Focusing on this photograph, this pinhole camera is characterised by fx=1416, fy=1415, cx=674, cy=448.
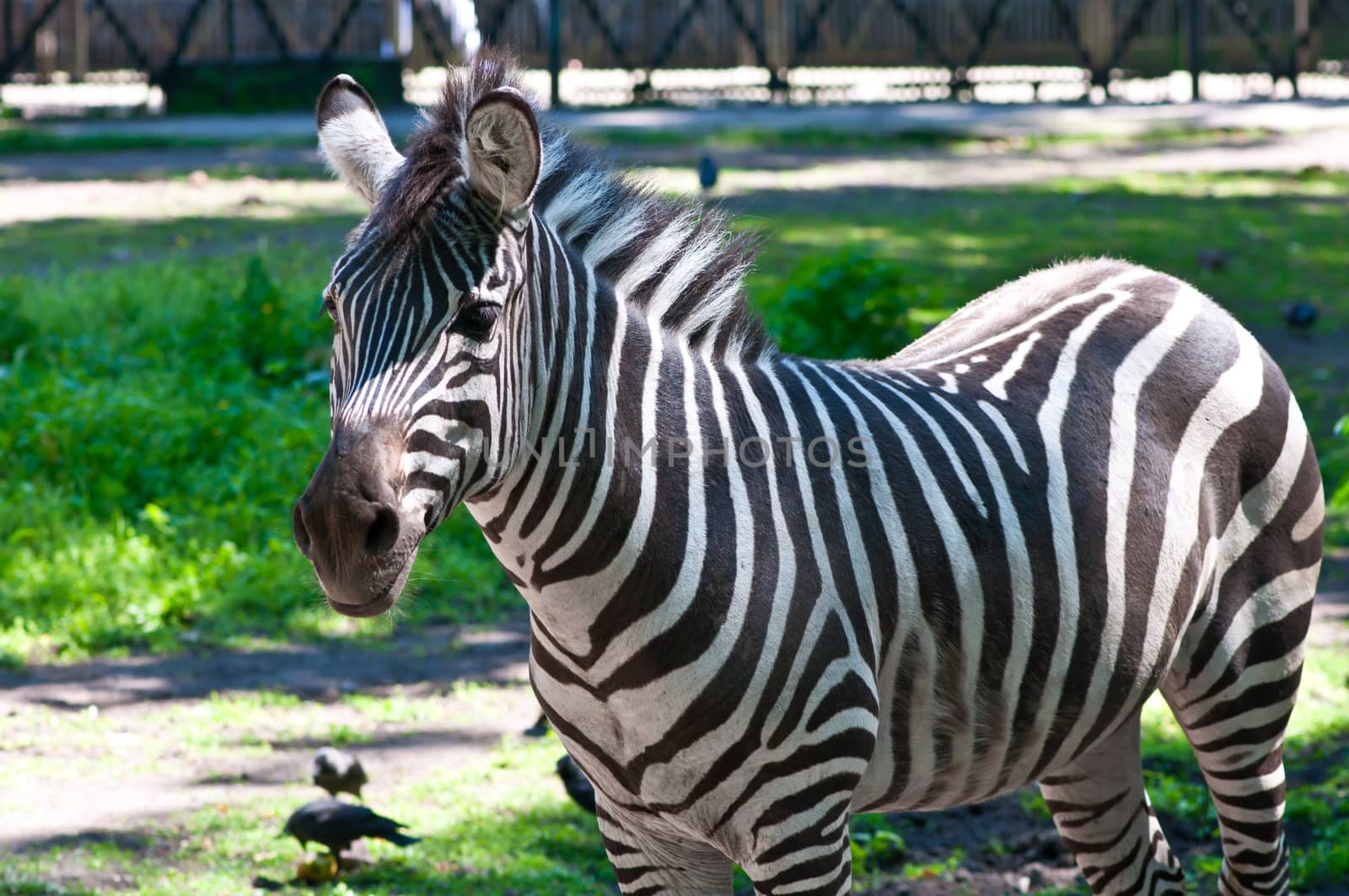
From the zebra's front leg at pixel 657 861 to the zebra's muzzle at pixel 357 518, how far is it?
88cm

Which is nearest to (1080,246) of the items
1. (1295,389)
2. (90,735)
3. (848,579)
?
(1295,389)

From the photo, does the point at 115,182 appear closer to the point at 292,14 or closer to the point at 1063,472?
the point at 292,14

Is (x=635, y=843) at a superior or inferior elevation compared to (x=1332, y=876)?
superior

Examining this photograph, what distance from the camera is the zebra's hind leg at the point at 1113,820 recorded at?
3.46 m

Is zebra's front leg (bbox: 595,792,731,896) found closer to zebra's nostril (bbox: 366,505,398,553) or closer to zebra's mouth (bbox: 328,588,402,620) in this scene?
zebra's mouth (bbox: 328,588,402,620)

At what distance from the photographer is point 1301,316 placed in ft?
30.1

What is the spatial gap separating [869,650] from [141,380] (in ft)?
20.4

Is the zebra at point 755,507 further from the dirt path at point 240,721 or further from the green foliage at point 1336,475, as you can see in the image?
the green foliage at point 1336,475

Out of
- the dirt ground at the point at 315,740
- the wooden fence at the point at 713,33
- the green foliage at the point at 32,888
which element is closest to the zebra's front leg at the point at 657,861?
the dirt ground at the point at 315,740

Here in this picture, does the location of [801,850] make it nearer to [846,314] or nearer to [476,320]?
[476,320]

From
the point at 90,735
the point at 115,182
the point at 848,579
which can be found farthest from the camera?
the point at 115,182

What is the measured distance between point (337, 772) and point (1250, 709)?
8.74 feet

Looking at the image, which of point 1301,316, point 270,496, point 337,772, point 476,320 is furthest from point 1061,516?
point 1301,316

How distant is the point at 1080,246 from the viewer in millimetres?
11062
